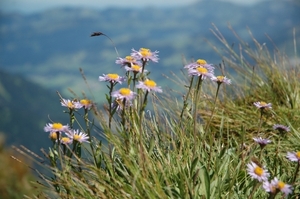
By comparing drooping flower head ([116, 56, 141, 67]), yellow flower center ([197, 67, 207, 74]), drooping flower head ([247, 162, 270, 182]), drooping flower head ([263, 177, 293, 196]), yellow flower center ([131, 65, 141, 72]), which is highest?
drooping flower head ([116, 56, 141, 67])

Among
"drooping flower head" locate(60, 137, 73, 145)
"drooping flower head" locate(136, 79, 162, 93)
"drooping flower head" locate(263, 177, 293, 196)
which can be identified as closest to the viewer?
"drooping flower head" locate(263, 177, 293, 196)

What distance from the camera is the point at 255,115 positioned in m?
3.85

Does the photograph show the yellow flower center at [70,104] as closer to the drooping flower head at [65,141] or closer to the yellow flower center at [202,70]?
the drooping flower head at [65,141]

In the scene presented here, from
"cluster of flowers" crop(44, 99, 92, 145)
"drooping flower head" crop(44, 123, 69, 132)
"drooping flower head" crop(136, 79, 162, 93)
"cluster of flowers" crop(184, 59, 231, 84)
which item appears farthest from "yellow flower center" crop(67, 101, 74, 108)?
"cluster of flowers" crop(184, 59, 231, 84)

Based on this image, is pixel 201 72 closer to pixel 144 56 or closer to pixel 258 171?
pixel 144 56

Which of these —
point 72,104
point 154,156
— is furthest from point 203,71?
point 72,104

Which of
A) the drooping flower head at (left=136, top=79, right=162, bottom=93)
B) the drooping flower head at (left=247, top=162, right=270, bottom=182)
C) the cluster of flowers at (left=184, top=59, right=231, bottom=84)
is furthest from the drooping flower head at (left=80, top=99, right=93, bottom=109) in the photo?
the drooping flower head at (left=247, top=162, right=270, bottom=182)

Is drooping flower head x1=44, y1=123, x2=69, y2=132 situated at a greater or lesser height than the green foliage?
greater

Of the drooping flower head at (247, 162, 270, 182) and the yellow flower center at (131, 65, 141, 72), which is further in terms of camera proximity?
the yellow flower center at (131, 65, 141, 72)

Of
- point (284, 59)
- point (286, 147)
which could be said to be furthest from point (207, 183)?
point (284, 59)

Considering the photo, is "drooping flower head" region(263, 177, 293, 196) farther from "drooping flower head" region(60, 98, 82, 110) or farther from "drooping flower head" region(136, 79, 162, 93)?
"drooping flower head" region(60, 98, 82, 110)

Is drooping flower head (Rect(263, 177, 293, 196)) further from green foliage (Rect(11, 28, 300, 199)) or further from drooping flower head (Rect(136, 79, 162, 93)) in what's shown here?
drooping flower head (Rect(136, 79, 162, 93))

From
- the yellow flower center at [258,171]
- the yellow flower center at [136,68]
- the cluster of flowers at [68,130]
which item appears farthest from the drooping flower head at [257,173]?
the cluster of flowers at [68,130]

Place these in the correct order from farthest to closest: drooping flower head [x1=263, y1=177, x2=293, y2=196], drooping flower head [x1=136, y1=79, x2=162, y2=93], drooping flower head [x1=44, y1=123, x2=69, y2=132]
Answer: drooping flower head [x1=44, y1=123, x2=69, y2=132], drooping flower head [x1=136, y1=79, x2=162, y2=93], drooping flower head [x1=263, y1=177, x2=293, y2=196]
